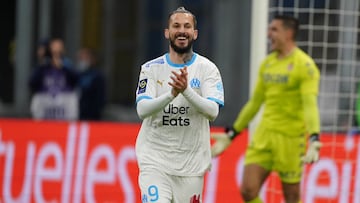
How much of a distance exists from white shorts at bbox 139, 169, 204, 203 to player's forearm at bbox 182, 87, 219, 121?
1.71 feet

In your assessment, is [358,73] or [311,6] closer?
[311,6]

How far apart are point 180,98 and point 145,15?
1334 centimetres

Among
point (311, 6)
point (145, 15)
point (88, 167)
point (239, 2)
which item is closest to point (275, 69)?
point (311, 6)

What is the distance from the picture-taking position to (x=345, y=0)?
1289 cm

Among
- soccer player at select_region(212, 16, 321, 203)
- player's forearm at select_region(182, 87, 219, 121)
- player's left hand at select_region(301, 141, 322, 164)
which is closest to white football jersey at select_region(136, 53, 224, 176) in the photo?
player's forearm at select_region(182, 87, 219, 121)

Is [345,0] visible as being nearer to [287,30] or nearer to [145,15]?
[287,30]

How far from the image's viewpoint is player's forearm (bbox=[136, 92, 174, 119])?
863 centimetres

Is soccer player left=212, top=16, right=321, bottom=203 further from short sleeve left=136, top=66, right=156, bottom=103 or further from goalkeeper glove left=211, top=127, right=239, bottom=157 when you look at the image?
short sleeve left=136, top=66, right=156, bottom=103

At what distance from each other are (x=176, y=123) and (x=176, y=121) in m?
0.02

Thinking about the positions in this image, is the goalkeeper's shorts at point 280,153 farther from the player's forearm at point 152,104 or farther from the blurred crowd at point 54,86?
the blurred crowd at point 54,86

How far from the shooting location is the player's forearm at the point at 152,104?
8633mm

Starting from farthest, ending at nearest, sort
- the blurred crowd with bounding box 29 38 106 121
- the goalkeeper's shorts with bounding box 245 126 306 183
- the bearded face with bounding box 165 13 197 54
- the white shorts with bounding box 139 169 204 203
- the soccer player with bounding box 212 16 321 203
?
the blurred crowd with bounding box 29 38 106 121
the goalkeeper's shorts with bounding box 245 126 306 183
the soccer player with bounding box 212 16 321 203
the white shorts with bounding box 139 169 204 203
the bearded face with bounding box 165 13 197 54

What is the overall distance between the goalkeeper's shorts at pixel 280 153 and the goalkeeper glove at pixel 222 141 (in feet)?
0.89

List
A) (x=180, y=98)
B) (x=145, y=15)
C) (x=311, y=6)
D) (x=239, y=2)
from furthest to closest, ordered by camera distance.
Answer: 1. (x=145, y=15)
2. (x=239, y=2)
3. (x=311, y=6)
4. (x=180, y=98)
